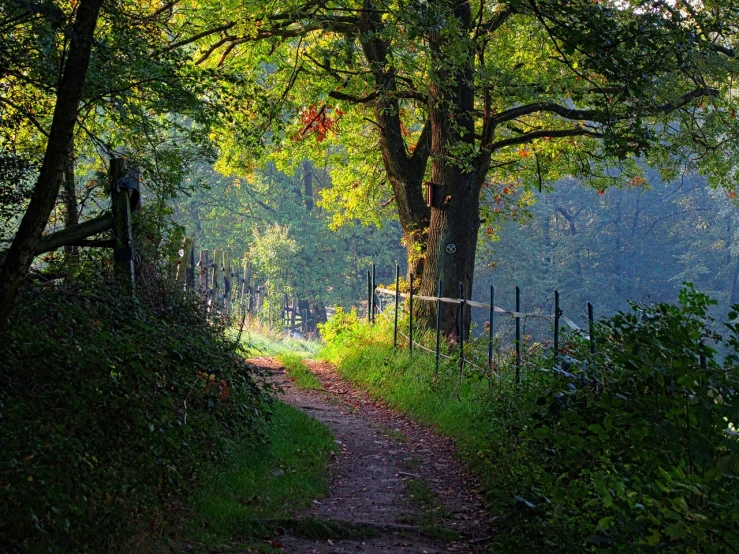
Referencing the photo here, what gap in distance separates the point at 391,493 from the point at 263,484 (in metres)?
1.33

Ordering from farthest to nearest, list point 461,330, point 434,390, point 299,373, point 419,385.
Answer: point 299,373 → point 461,330 → point 419,385 → point 434,390

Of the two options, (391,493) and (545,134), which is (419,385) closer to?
(391,493)

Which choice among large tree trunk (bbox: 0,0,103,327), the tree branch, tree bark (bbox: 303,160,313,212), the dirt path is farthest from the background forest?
tree bark (bbox: 303,160,313,212)

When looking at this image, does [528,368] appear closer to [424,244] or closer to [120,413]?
[120,413]

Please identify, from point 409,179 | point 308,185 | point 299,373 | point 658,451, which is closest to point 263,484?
point 658,451

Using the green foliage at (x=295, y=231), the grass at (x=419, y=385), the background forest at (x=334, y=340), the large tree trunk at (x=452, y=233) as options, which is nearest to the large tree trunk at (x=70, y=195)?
the background forest at (x=334, y=340)

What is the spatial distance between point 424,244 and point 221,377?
808 cm

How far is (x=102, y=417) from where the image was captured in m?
5.29

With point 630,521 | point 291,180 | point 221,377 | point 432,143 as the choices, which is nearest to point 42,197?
point 221,377

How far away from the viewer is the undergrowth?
Answer: 11.2ft

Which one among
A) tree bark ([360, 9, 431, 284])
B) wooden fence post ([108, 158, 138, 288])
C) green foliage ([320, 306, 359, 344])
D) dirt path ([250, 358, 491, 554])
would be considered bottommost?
dirt path ([250, 358, 491, 554])

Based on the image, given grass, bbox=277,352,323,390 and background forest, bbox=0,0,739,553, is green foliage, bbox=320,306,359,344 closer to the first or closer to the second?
background forest, bbox=0,0,739,553

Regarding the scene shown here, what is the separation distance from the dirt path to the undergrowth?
318mm

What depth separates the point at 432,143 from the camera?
47.6 ft
